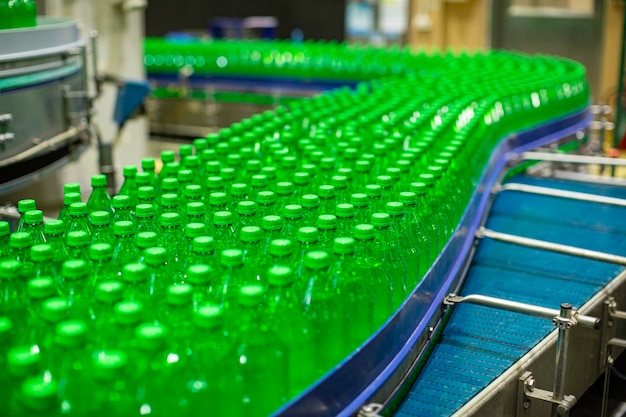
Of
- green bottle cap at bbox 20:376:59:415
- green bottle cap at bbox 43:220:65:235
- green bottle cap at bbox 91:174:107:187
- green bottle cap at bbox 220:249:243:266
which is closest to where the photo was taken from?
green bottle cap at bbox 20:376:59:415

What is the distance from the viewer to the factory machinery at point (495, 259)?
1865 millimetres

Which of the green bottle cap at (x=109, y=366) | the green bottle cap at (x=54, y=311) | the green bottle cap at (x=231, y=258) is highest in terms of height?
the green bottle cap at (x=231, y=258)

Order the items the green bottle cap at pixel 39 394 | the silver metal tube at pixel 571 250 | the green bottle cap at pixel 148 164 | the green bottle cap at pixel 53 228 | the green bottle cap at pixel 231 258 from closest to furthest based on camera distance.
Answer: the green bottle cap at pixel 39 394 → the green bottle cap at pixel 231 258 → the green bottle cap at pixel 53 228 → the green bottle cap at pixel 148 164 → the silver metal tube at pixel 571 250

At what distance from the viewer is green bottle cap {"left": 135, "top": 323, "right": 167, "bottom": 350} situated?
1.19 m

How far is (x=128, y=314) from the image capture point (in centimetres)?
123

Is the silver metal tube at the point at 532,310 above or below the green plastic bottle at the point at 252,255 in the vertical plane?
below

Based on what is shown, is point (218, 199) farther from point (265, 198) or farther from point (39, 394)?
point (39, 394)

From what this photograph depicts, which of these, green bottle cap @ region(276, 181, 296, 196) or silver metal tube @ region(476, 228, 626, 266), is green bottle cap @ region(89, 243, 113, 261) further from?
silver metal tube @ region(476, 228, 626, 266)

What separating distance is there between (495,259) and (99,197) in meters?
1.42

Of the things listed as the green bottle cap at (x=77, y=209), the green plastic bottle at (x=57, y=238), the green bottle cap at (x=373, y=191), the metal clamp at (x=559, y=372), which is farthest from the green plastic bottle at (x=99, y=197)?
the metal clamp at (x=559, y=372)

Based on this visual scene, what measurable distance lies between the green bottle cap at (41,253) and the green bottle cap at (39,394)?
39cm

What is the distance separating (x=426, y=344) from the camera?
2.13m

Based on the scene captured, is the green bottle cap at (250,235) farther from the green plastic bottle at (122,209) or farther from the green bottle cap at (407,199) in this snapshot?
the green bottle cap at (407,199)

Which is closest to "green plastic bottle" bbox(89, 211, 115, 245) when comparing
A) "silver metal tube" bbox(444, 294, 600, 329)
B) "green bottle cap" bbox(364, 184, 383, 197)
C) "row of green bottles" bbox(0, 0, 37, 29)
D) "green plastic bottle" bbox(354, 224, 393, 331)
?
"green plastic bottle" bbox(354, 224, 393, 331)
